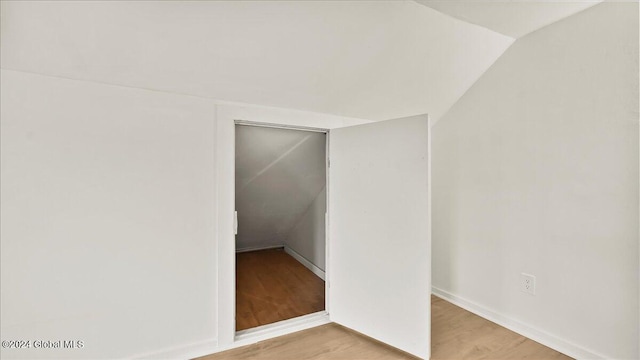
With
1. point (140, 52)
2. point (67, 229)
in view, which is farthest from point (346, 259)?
point (140, 52)

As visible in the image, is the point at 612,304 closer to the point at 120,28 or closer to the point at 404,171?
the point at 404,171

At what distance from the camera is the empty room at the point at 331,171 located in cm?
133

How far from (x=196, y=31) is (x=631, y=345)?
9.32 ft

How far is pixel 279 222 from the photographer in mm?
3625

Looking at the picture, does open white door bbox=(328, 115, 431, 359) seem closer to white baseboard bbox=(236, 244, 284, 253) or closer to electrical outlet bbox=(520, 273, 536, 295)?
electrical outlet bbox=(520, 273, 536, 295)

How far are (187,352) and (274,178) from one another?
168 cm

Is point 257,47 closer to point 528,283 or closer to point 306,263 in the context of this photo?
point 528,283

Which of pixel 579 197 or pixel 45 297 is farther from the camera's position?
pixel 579 197

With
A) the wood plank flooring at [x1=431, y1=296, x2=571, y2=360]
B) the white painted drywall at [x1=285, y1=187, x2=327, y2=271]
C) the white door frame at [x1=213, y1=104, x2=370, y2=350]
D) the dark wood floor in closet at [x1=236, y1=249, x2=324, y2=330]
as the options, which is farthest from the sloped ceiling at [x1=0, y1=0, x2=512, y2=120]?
the wood plank flooring at [x1=431, y1=296, x2=571, y2=360]

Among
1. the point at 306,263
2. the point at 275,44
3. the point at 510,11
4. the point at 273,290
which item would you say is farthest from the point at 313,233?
the point at 510,11

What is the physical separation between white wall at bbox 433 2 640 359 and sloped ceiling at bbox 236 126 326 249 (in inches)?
54.7

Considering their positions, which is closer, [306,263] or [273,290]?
[273,290]

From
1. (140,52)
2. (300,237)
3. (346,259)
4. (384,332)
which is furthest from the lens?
(300,237)

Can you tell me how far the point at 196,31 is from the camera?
1.36 m
